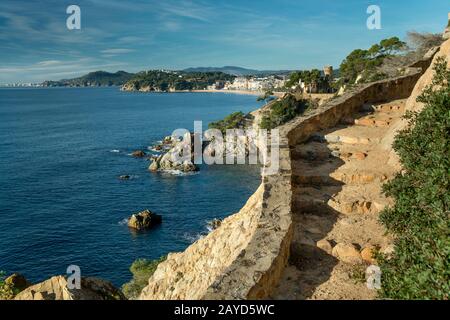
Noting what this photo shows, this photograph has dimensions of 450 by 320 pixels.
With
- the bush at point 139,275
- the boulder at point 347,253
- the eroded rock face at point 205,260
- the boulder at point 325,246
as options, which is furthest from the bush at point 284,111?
the boulder at point 347,253

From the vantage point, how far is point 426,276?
576 centimetres

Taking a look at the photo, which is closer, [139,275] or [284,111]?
[139,275]

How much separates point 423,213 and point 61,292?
38.7 ft

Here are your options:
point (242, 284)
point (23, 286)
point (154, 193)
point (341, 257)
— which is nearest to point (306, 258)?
point (341, 257)

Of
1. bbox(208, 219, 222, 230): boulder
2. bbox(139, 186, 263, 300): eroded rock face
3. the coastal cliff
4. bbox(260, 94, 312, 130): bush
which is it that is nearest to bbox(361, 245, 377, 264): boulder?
the coastal cliff

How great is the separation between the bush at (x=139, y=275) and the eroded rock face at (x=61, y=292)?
14686 millimetres

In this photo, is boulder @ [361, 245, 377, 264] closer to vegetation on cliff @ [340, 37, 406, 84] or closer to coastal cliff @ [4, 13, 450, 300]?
coastal cliff @ [4, 13, 450, 300]

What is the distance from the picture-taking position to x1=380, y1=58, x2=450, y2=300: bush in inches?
231

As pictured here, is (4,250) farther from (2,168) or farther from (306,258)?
(306,258)

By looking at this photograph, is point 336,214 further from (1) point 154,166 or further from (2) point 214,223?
(1) point 154,166

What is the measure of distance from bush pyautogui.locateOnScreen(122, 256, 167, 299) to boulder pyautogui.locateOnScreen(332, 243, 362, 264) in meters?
23.4

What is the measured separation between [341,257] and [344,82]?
81.7 meters

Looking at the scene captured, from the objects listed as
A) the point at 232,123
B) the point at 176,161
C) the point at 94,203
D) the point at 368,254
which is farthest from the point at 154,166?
the point at 368,254

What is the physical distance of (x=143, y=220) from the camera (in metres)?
45.6
